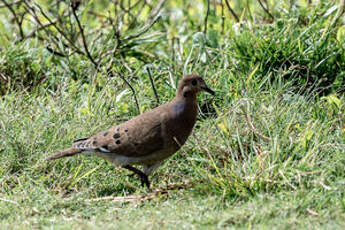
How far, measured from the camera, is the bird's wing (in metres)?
4.62

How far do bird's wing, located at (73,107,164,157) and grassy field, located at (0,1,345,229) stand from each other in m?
0.25

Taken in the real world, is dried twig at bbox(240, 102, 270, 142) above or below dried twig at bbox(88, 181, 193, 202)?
above

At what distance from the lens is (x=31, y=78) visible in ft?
21.9

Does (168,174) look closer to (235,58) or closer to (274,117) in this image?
(274,117)

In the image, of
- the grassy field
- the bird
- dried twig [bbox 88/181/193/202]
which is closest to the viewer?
the grassy field

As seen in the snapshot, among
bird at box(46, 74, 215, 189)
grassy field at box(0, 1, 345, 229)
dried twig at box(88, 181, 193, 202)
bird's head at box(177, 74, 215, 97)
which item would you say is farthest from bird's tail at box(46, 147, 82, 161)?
bird's head at box(177, 74, 215, 97)

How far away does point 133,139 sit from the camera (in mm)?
4699

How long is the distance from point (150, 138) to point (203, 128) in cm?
81

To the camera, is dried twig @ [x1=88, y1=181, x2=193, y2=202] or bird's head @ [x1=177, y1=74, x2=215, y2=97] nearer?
dried twig @ [x1=88, y1=181, x2=193, y2=202]

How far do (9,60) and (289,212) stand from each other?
3897 mm

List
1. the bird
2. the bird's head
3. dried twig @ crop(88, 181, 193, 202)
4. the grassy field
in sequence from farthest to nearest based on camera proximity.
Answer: the bird's head < the bird < dried twig @ crop(88, 181, 193, 202) < the grassy field

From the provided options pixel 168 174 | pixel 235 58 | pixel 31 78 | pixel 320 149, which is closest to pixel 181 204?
pixel 168 174

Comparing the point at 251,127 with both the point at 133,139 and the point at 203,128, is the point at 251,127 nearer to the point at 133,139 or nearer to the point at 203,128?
the point at 203,128

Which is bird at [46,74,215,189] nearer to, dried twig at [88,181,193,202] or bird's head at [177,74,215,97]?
bird's head at [177,74,215,97]
